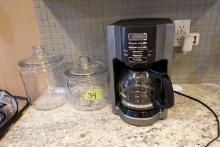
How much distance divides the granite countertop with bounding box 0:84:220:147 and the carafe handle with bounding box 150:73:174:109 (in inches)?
3.7

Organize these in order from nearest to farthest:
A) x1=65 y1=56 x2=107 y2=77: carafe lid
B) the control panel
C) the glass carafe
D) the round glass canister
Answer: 1. the control panel
2. the glass carafe
3. x1=65 y1=56 x2=107 y2=77: carafe lid
4. the round glass canister

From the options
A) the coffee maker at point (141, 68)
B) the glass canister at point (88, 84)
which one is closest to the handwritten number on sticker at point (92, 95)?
the glass canister at point (88, 84)

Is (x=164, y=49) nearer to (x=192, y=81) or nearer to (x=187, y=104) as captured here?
(x=187, y=104)

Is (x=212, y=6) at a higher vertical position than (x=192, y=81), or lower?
higher

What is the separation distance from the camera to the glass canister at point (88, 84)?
83 cm

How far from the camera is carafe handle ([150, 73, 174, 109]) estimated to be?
2.05ft

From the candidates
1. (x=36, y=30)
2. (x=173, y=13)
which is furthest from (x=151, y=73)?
(x=36, y=30)

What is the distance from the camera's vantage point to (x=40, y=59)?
931mm

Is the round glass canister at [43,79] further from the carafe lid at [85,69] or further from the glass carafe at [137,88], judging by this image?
the glass carafe at [137,88]

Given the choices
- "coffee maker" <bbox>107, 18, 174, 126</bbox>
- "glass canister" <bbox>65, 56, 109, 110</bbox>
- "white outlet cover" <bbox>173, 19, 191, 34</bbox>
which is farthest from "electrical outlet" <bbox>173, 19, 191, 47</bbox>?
"glass canister" <bbox>65, 56, 109, 110</bbox>

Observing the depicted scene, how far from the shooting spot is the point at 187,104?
833 mm

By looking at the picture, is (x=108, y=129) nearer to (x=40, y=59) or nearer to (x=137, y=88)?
(x=137, y=88)

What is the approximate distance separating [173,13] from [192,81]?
0.35 meters

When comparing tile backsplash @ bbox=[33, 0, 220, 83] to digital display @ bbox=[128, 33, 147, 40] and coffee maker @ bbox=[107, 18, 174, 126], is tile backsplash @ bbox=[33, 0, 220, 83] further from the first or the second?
digital display @ bbox=[128, 33, 147, 40]
